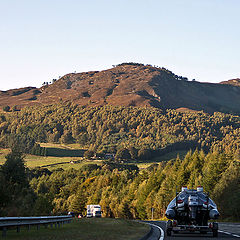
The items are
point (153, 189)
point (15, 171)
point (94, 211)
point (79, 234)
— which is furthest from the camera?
point (153, 189)

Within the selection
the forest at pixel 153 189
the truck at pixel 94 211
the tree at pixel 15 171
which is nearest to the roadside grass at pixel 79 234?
the forest at pixel 153 189

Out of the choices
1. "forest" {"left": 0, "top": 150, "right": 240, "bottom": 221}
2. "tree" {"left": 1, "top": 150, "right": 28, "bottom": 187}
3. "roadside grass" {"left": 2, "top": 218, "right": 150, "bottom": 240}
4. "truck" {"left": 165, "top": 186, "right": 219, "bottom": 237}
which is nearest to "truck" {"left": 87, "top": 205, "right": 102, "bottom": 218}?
"forest" {"left": 0, "top": 150, "right": 240, "bottom": 221}

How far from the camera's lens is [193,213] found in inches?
974

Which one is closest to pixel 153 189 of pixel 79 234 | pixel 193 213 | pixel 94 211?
pixel 94 211

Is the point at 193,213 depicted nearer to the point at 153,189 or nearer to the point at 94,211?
the point at 94,211

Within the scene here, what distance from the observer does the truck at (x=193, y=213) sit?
24750 mm

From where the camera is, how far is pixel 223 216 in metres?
94.8

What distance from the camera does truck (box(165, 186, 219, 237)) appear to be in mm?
24750

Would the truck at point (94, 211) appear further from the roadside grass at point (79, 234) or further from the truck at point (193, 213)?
the truck at point (193, 213)

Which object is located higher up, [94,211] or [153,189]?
[153,189]

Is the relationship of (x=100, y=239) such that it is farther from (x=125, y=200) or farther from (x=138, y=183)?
(x=138, y=183)

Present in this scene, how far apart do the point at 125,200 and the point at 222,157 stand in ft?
197

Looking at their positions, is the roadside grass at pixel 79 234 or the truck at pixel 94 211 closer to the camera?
the roadside grass at pixel 79 234

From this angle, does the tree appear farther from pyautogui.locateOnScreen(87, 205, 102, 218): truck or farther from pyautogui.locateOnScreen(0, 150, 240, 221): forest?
pyautogui.locateOnScreen(87, 205, 102, 218): truck
